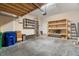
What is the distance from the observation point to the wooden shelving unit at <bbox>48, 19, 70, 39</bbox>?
1948mm

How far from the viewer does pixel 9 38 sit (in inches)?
81.4

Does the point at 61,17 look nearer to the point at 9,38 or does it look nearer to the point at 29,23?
the point at 29,23

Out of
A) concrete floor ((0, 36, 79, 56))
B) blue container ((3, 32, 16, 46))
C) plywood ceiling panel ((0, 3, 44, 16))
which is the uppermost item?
plywood ceiling panel ((0, 3, 44, 16))

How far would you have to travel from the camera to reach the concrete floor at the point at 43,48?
1867 millimetres

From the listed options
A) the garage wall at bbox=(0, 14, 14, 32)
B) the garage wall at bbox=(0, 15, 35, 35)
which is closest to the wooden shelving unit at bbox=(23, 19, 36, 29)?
the garage wall at bbox=(0, 15, 35, 35)

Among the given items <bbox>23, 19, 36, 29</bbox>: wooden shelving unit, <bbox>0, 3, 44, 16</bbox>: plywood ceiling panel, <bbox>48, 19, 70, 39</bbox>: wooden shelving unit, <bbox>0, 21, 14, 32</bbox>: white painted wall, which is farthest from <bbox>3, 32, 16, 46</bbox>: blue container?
<bbox>48, 19, 70, 39</bbox>: wooden shelving unit

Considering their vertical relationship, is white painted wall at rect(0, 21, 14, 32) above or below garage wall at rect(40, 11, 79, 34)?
below

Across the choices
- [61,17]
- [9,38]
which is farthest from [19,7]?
[61,17]

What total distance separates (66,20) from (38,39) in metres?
0.59

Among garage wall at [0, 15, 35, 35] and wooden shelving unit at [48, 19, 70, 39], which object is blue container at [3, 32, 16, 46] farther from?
wooden shelving unit at [48, 19, 70, 39]

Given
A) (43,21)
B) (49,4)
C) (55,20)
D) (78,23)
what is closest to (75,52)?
(78,23)

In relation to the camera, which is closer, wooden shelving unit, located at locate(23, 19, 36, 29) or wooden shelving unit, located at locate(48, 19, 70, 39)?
wooden shelving unit, located at locate(48, 19, 70, 39)

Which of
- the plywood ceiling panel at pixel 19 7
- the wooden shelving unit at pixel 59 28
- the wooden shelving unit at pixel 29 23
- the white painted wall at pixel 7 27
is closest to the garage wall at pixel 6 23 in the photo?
the white painted wall at pixel 7 27

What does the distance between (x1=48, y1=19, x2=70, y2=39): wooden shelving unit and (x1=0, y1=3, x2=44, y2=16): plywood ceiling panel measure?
41 cm
